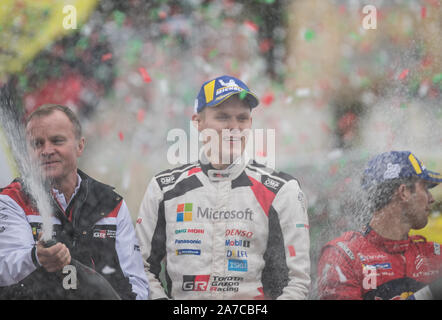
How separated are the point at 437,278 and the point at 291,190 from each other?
2.72ft

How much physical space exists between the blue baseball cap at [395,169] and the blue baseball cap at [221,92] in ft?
2.15

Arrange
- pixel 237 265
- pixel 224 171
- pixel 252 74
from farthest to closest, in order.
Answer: pixel 252 74 → pixel 224 171 → pixel 237 265

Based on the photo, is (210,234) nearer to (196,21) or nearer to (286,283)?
(286,283)

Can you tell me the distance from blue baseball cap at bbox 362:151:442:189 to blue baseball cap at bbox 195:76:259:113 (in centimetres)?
65

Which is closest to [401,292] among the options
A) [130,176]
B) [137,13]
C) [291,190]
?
[291,190]

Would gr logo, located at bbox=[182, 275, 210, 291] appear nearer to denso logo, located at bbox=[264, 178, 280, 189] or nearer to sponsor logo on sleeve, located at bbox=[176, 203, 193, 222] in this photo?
sponsor logo on sleeve, located at bbox=[176, 203, 193, 222]

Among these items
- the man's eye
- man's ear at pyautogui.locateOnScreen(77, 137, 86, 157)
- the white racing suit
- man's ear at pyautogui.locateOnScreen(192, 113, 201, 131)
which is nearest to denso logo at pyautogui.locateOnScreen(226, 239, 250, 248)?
the white racing suit

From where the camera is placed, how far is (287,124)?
244 centimetres

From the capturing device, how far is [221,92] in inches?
90.4

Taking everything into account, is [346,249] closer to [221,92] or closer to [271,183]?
[271,183]

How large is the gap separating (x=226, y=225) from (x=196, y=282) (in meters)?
0.29

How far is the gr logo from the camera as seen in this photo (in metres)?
2.22

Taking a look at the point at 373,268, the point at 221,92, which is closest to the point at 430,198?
the point at 373,268

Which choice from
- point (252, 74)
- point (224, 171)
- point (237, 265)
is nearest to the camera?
point (237, 265)
